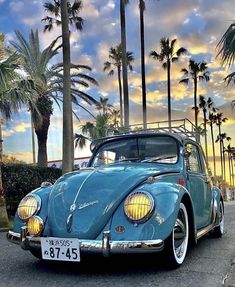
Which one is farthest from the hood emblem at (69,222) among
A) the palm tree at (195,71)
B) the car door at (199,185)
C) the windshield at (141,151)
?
the palm tree at (195,71)

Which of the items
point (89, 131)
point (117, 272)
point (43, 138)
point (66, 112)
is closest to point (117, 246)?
point (117, 272)

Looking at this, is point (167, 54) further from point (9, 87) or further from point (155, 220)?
point (155, 220)

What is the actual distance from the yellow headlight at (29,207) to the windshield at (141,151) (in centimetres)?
154

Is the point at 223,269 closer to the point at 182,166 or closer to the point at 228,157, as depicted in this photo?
the point at 182,166

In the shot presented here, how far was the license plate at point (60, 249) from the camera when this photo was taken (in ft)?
15.0

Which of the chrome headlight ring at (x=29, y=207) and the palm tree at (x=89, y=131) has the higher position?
the palm tree at (x=89, y=131)

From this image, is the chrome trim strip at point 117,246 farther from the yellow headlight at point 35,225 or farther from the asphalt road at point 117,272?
the yellow headlight at point 35,225

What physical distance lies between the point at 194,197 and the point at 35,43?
20.2 metres

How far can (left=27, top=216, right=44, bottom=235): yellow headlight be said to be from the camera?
4.91 meters

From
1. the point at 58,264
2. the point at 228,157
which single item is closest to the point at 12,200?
the point at 58,264

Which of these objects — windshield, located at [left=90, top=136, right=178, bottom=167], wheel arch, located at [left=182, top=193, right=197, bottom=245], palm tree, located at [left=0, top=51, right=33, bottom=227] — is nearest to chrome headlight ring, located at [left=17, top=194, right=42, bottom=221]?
windshield, located at [left=90, top=136, right=178, bottom=167]

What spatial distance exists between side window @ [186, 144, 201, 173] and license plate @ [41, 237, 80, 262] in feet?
7.70

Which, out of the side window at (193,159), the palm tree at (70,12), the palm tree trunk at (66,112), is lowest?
the side window at (193,159)

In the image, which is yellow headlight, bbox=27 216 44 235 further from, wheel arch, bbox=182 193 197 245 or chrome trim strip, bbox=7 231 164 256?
wheel arch, bbox=182 193 197 245
